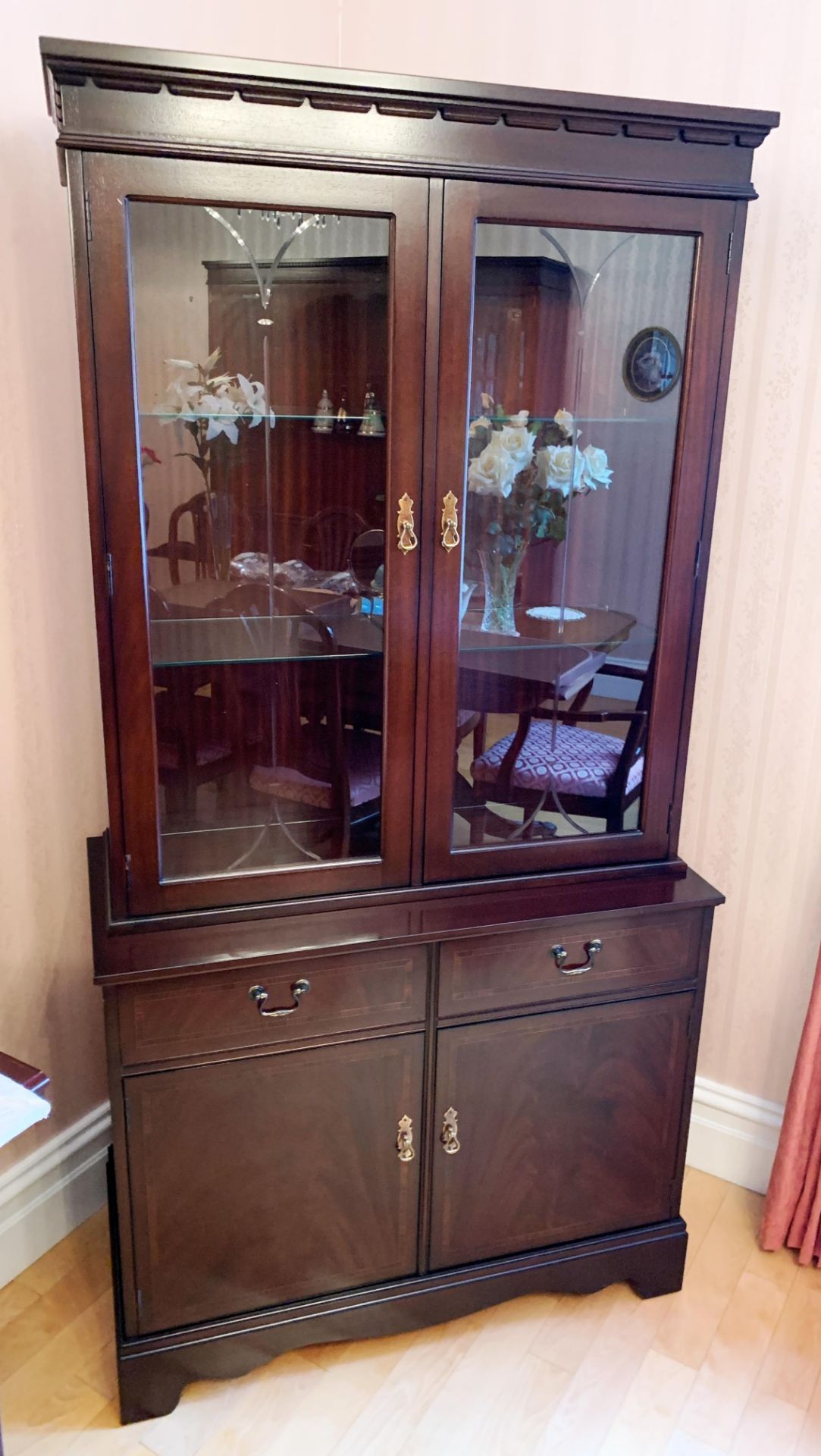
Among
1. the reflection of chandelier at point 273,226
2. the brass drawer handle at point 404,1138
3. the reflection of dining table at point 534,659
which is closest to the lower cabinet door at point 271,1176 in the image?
the brass drawer handle at point 404,1138

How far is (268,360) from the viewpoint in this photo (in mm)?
1485

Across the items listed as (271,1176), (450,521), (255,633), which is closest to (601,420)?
(450,521)

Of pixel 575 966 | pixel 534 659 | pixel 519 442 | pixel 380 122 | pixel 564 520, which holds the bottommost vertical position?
pixel 575 966

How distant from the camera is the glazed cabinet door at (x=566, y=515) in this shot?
1521 millimetres

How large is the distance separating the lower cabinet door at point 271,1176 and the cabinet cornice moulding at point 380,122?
1.28 m

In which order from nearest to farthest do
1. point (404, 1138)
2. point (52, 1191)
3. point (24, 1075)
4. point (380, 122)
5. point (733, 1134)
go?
point (24, 1075)
point (380, 122)
point (404, 1138)
point (52, 1191)
point (733, 1134)

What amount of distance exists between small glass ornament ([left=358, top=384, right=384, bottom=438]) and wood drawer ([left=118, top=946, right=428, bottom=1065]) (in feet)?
2.55

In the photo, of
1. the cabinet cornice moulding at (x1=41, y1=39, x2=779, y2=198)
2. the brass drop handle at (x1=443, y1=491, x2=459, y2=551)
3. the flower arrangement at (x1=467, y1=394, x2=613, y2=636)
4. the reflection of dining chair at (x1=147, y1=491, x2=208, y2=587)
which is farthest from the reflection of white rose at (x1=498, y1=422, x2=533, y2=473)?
the reflection of dining chair at (x1=147, y1=491, x2=208, y2=587)

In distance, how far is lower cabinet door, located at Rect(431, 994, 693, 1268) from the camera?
1.76m

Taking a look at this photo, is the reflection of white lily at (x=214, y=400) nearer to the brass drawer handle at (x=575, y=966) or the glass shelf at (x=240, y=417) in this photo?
the glass shelf at (x=240, y=417)

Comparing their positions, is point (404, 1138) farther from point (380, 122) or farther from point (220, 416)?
point (380, 122)

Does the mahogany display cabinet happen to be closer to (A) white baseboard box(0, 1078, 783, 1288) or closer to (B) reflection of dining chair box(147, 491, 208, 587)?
(B) reflection of dining chair box(147, 491, 208, 587)

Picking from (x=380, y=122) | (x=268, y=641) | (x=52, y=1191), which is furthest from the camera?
(x=52, y=1191)

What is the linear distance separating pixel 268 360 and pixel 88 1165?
1572 millimetres
